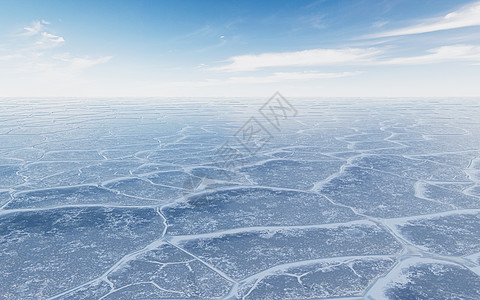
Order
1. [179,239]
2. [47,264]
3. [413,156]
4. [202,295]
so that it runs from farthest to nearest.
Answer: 1. [413,156]
2. [179,239]
3. [47,264]
4. [202,295]

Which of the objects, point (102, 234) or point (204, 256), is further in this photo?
point (102, 234)

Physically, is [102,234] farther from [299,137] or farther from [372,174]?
[299,137]

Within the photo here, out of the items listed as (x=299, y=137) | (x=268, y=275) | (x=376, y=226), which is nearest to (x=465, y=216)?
(x=376, y=226)

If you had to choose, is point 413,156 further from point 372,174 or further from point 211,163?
point 211,163

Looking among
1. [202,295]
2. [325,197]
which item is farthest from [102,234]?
[325,197]

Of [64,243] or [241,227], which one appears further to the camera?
[241,227]

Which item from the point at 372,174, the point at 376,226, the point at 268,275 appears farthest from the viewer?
the point at 372,174
